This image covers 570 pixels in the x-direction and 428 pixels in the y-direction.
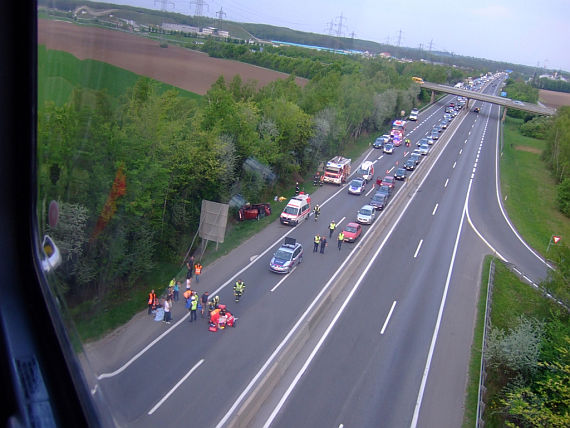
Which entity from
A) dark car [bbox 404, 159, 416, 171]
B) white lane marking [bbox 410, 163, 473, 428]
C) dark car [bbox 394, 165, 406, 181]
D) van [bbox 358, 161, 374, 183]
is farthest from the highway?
dark car [bbox 404, 159, 416, 171]

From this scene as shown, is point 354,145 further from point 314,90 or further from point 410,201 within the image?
point 410,201

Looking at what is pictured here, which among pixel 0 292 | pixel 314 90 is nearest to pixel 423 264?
pixel 0 292

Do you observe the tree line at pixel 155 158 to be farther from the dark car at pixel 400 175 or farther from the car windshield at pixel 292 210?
the dark car at pixel 400 175

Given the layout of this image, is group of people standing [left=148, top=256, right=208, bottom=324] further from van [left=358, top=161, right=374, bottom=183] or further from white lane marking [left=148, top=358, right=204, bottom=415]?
van [left=358, top=161, right=374, bottom=183]

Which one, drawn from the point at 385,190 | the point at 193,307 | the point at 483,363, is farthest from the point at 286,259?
the point at 385,190

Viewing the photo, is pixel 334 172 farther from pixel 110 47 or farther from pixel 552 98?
pixel 552 98

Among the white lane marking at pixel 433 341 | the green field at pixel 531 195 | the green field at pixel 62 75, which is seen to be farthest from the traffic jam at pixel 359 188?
the green field at pixel 62 75
